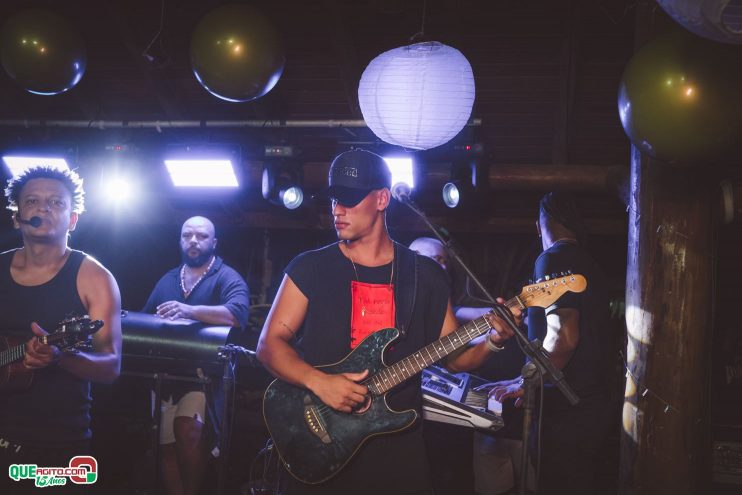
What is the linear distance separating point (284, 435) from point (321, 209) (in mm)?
4519

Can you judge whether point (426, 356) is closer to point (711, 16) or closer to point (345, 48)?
point (711, 16)

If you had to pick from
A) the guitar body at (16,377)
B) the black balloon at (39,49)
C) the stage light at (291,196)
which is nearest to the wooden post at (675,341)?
the guitar body at (16,377)

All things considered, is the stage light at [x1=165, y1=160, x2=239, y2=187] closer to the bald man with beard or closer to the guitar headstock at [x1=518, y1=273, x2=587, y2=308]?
the bald man with beard

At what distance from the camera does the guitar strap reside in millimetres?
2482

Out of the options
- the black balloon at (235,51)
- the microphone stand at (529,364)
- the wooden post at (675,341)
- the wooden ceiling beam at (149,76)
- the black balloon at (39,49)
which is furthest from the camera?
the wooden ceiling beam at (149,76)

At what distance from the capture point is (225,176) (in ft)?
20.1

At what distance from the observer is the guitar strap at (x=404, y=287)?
8.14 feet

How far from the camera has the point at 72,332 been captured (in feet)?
7.93

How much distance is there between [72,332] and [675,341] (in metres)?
3.13

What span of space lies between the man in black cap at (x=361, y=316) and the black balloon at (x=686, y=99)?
46.1 inches

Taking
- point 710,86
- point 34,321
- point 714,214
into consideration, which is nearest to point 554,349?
point 714,214

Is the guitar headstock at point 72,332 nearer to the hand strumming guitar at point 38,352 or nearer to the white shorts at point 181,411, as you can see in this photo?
the hand strumming guitar at point 38,352

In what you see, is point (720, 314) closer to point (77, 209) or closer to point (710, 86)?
point (710, 86)

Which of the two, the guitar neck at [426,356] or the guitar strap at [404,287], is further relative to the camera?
the guitar strap at [404,287]
